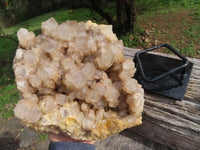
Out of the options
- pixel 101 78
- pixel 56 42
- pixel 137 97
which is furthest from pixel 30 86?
pixel 137 97

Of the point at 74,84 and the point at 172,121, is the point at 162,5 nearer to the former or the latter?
the point at 172,121

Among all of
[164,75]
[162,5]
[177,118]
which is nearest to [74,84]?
[164,75]

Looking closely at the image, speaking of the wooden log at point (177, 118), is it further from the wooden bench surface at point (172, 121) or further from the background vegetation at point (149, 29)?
the background vegetation at point (149, 29)

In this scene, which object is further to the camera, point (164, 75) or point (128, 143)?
point (128, 143)

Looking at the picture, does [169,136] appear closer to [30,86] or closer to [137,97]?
[137,97]

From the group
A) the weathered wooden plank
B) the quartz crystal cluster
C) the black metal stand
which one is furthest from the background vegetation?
the quartz crystal cluster

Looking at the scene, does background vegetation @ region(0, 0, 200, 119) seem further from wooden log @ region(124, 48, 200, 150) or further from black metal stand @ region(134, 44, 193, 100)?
wooden log @ region(124, 48, 200, 150)
